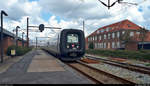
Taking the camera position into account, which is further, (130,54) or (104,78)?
(130,54)

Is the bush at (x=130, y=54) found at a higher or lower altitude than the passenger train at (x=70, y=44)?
lower

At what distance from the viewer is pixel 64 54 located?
10969mm

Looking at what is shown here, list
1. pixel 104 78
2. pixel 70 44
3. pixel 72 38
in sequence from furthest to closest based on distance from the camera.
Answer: pixel 72 38 → pixel 70 44 → pixel 104 78

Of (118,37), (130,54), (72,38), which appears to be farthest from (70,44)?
(118,37)

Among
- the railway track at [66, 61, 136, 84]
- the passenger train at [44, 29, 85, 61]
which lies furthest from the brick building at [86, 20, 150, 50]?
the railway track at [66, 61, 136, 84]

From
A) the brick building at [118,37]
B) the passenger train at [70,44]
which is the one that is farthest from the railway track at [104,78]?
the brick building at [118,37]

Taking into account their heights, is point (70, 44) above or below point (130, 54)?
above

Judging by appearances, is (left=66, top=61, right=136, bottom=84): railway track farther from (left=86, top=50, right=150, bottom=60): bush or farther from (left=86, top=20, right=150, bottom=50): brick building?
(left=86, top=20, right=150, bottom=50): brick building

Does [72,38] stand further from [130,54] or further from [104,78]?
[130,54]

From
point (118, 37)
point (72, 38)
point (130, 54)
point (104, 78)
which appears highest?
point (118, 37)

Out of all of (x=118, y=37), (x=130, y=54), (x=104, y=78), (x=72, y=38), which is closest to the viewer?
(x=104, y=78)

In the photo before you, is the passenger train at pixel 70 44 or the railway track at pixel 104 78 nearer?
the railway track at pixel 104 78

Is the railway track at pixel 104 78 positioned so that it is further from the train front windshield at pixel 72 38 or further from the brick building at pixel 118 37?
the brick building at pixel 118 37

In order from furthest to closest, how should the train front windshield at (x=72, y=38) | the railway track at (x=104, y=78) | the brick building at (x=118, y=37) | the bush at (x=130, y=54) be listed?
the brick building at (x=118, y=37), the bush at (x=130, y=54), the train front windshield at (x=72, y=38), the railway track at (x=104, y=78)
